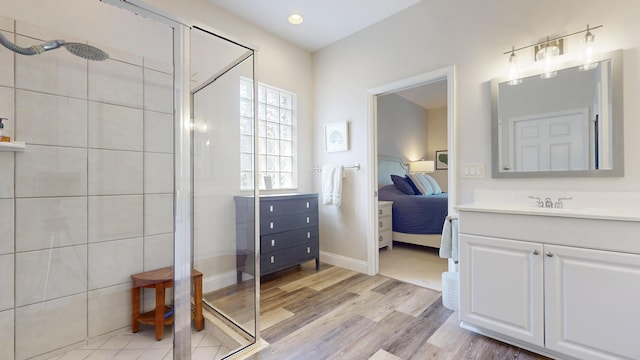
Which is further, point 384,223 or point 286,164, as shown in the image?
point 384,223

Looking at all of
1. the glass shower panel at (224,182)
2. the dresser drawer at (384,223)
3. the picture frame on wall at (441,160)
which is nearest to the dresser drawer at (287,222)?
the glass shower panel at (224,182)

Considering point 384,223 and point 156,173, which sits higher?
point 156,173

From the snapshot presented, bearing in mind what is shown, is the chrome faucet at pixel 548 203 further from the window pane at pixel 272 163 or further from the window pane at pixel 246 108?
the window pane at pixel 272 163

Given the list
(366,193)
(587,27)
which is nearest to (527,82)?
(587,27)

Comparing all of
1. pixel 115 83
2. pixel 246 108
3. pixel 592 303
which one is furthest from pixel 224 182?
pixel 592 303

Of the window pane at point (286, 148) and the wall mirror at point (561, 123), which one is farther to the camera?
the window pane at point (286, 148)

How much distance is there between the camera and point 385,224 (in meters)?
3.84

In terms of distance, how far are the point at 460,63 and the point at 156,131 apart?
2533mm

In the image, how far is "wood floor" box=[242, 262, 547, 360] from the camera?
1.67 m

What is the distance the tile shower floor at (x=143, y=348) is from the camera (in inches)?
67.9

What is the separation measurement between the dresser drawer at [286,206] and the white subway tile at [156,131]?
0.97m

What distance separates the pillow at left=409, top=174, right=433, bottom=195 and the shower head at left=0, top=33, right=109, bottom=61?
4152mm

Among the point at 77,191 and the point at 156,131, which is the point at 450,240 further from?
the point at 77,191

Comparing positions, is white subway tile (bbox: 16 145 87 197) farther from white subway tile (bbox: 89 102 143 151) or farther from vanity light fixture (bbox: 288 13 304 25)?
vanity light fixture (bbox: 288 13 304 25)
